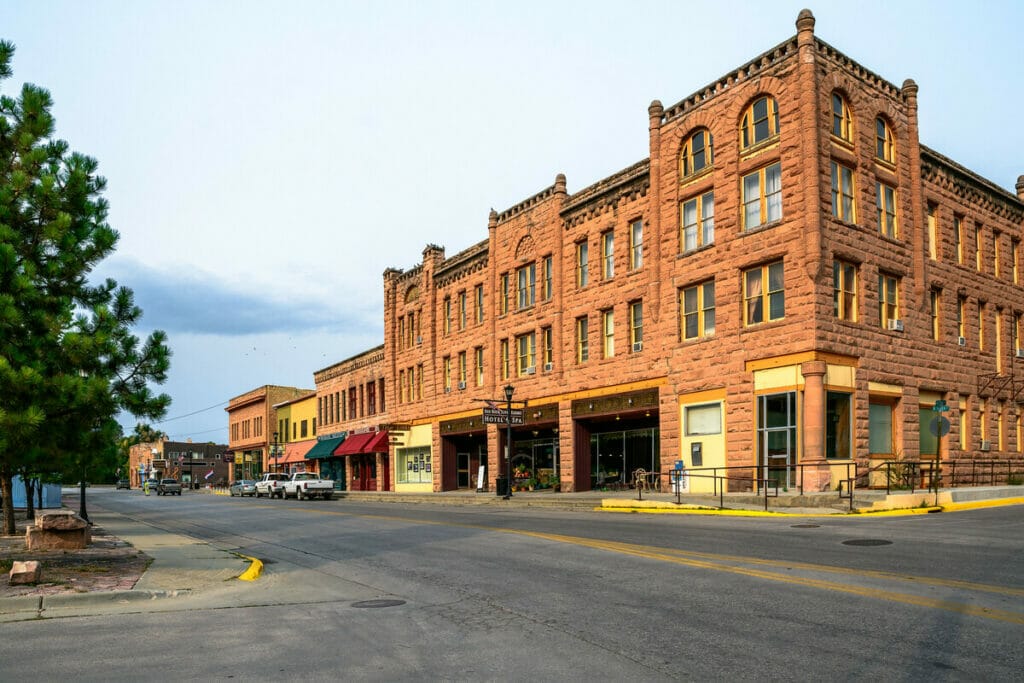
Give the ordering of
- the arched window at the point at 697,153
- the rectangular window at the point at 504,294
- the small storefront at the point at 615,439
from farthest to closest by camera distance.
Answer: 1. the rectangular window at the point at 504,294
2. the small storefront at the point at 615,439
3. the arched window at the point at 697,153

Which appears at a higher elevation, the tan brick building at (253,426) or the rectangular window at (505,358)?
the rectangular window at (505,358)

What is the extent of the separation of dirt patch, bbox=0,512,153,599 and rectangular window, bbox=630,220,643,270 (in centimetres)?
2135

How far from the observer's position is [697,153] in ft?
101

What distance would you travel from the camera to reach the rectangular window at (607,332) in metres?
34.9

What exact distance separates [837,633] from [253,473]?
86232 millimetres

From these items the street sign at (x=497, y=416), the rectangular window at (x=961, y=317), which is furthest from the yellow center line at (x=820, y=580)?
the rectangular window at (x=961, y=317)

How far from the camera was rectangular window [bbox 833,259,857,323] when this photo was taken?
1055 inches

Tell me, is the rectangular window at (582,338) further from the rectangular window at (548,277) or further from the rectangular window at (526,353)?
the rectangular window at (526,353)

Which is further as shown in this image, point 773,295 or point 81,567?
point 773,295

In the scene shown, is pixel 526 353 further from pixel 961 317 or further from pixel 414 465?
pixel 961 317

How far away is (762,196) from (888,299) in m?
5.75

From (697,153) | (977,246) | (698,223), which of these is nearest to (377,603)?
(698,223)

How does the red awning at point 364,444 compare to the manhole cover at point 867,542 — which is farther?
the red awning at point 364,444

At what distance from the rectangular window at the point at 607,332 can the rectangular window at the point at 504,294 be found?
7855 mm
